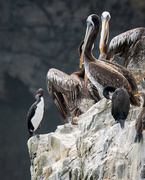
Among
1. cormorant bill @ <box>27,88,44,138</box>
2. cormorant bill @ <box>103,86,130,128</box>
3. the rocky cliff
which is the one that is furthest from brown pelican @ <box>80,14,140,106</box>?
cormorant bill @ <box>27,88,44,138</box>

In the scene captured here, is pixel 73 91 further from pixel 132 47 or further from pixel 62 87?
pixel 132 47

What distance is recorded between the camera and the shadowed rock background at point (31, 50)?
45.8 ft

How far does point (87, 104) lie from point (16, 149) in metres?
8.69

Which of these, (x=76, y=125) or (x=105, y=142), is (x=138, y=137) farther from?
(x=76, y=125)

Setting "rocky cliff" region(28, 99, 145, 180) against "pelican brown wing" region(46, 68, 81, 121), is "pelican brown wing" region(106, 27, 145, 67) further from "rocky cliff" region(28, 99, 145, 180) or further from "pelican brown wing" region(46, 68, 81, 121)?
"rocky cliff" region(28, 99, 145, 180)

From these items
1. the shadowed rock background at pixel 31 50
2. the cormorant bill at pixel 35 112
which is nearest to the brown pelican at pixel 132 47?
the cormorant bill at pixel 35 112

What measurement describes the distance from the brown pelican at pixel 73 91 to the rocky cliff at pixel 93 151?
0.45 m

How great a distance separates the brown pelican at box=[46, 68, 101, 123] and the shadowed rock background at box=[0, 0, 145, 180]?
7.66 metres

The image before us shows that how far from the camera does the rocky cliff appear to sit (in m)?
3.64

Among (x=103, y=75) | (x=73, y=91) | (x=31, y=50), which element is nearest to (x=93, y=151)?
(x=103, y=75)

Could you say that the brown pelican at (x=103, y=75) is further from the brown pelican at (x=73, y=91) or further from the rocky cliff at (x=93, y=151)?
the brown pelican at (x=73, y=91)

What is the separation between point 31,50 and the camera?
14586 mm

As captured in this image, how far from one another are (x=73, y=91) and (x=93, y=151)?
6.14ft

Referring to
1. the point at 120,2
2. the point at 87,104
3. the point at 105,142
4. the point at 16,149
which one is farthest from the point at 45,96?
the point at 105,142
